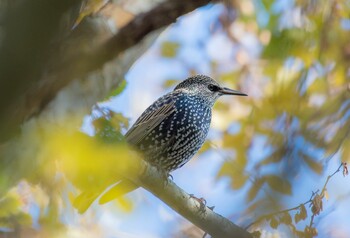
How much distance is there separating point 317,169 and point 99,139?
4.18ft

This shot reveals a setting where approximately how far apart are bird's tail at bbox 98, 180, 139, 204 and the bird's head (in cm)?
152

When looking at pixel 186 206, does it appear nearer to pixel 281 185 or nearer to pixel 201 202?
pixel 201 202

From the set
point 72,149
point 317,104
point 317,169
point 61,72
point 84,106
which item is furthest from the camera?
point 317,104

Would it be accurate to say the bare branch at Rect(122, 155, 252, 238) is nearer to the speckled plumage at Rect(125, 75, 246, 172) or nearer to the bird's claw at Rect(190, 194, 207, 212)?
the bird's claw at Rect(190, 194, 207, 212)

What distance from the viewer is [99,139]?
2225 mm

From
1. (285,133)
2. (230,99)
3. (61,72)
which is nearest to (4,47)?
(61,72)

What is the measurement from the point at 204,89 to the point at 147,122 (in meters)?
0.89

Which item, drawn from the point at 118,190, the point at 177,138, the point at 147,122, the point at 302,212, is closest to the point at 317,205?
the point at 302,212

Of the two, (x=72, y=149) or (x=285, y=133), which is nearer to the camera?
(x=72, y=149)

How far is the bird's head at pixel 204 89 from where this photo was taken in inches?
217

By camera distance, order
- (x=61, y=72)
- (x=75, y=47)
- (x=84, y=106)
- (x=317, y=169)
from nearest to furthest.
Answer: (x=61, y=72) < (x=75, y=47) < (x=84, y=106) < (x=317, y=169)

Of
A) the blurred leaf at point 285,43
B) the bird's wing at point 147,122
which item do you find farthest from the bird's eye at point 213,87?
the blurred leaf at point 285,43

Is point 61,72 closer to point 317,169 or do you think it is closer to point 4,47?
point 4,47

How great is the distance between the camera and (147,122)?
16.2 feet
